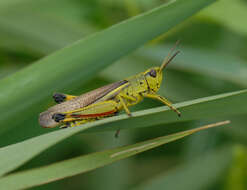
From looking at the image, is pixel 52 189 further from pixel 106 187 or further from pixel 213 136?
pixel 213 136

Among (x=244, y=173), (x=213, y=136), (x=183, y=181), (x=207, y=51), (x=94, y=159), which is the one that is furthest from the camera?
(x=213, y=136)

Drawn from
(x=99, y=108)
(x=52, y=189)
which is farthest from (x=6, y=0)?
(x=52, y=189)

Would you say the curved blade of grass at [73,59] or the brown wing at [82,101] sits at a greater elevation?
the curved blade of grass at [73,59]

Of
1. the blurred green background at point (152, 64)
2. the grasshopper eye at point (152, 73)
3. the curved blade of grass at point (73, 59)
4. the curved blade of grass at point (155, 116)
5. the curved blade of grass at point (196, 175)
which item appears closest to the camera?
the curved blade of grass at point (155, 116)

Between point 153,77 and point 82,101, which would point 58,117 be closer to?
point 82,101

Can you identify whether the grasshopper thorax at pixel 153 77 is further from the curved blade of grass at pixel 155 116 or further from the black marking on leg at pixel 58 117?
the curved blade of grass at pixel 155 116

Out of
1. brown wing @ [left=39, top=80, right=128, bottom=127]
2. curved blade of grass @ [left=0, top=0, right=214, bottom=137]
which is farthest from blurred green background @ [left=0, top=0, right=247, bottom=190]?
curved blade of grass @ [left=0, top=0, right=214, bottom=137]

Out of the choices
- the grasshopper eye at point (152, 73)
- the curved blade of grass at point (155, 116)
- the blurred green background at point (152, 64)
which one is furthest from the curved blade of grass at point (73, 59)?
the blurred green background at point (152, 64)

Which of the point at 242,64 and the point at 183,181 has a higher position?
the point at 242,64
